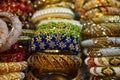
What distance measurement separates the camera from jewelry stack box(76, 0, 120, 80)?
864 mm

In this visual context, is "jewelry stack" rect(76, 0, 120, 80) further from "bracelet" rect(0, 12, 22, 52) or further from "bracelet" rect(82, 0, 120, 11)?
"bracelet" rect(0, 12, 22, 52)

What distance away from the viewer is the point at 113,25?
0.92 metres

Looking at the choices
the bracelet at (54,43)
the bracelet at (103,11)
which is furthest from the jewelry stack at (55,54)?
the bracelet at (103,11)

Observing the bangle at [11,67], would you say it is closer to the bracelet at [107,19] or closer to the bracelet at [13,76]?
the bracelet at [13,76]

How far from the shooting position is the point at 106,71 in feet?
2.82

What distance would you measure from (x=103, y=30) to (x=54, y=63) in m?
0.20

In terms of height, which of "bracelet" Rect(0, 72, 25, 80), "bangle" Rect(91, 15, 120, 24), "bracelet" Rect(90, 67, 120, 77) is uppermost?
"bangle" Rect(91, 15, 120, 24)

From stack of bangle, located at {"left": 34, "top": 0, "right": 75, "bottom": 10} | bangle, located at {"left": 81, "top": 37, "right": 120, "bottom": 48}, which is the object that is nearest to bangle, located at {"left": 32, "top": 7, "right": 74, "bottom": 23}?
stack of bangle, located at {"left": 34, "top": 0, "right": 75, "bottom": 10}

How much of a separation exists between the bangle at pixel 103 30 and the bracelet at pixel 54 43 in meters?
0.08

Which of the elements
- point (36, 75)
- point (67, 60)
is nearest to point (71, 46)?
point (67, 60)

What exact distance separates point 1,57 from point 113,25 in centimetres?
36

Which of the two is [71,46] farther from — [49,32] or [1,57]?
[1,57]

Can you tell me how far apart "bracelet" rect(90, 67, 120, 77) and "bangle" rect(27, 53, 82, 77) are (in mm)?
54

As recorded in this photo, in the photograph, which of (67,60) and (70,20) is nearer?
(67,60)
